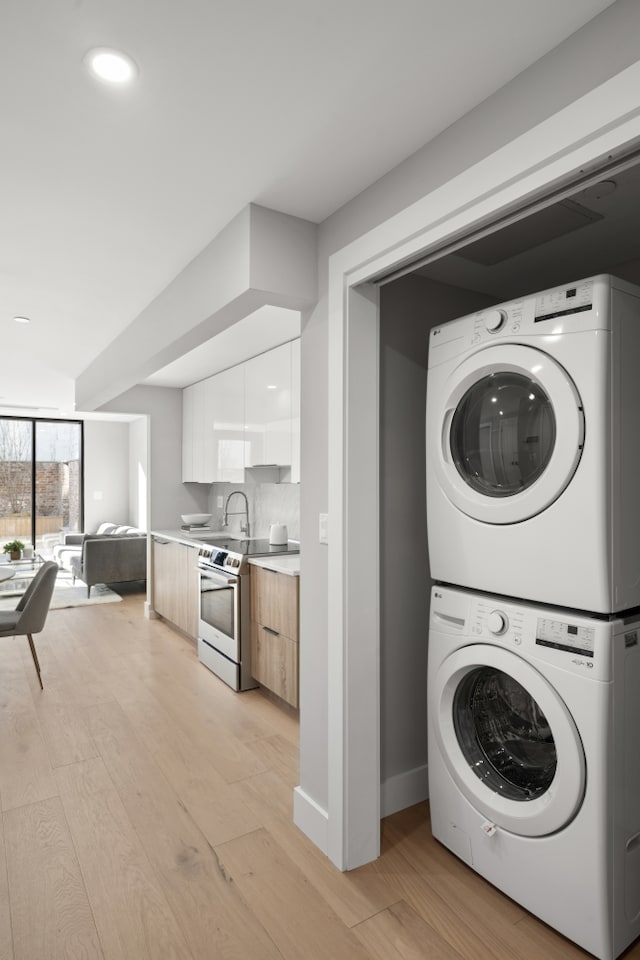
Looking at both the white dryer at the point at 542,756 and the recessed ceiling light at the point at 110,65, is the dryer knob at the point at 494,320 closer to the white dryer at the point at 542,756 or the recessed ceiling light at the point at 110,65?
the white dryer at the point at 542,756

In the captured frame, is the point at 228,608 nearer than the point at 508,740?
No

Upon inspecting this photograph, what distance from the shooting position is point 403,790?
2.34 m

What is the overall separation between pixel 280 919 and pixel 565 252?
260 cm

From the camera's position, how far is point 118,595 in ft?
21.7

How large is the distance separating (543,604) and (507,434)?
0.56 meters

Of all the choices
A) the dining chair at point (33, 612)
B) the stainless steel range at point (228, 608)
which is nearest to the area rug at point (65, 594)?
the dining chair at point (33, 612)

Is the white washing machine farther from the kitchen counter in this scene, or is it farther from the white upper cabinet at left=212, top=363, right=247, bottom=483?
the white upper cabinet at left=212, top=363, right=247, bottom=483

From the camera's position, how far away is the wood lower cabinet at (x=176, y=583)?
4.53 meters

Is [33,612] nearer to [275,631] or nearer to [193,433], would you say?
[275,631]

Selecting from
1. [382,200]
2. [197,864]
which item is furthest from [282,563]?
[382,200]

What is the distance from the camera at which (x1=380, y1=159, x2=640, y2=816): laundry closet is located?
2.26m

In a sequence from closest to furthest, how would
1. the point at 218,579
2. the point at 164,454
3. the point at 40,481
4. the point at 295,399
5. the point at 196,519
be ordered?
the point at 295,399, the point at 218,579, the point at 196,519, the point at 164,454, the point at 40,481

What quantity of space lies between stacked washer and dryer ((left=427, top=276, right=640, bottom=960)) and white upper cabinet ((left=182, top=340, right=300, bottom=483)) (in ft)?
6.11

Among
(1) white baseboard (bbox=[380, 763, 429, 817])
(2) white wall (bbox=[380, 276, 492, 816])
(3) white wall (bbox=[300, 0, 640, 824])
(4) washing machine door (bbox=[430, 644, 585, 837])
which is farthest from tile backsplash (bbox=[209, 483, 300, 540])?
(4) washing machine door (bbox=[430, 644, 585, 837])
